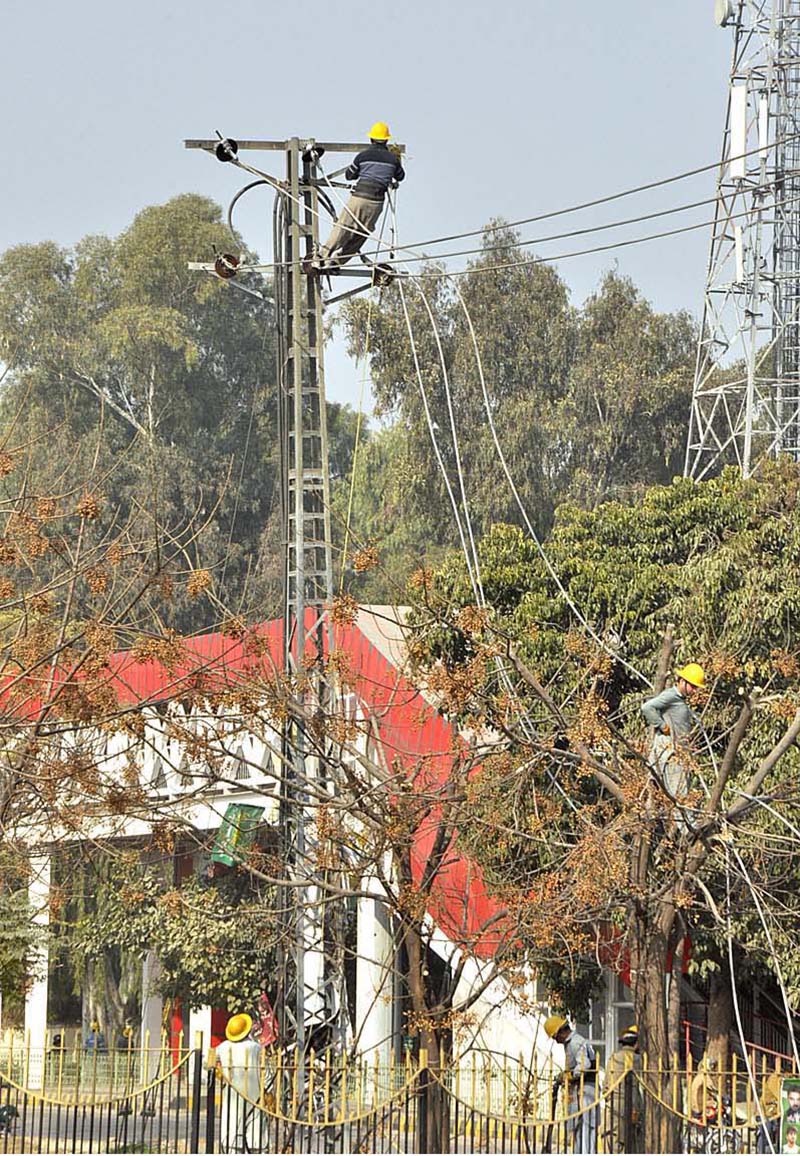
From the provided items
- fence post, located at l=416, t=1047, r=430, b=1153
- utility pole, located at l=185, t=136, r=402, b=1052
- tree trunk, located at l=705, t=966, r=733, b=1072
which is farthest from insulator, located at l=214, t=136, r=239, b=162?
tree trunk, located at l=705, t=966, r=733, b=1072

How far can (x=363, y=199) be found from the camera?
1389 cm

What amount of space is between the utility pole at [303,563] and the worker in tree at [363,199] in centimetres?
14

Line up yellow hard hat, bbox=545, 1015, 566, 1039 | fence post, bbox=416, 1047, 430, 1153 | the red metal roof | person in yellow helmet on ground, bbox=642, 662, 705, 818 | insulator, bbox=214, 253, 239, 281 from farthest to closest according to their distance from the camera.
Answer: yellow hard hat, bbox=545, 1015, 566, 1039 < insulator, bbox=214, 253, 239, 281 < the red metal roof < fence post, bbox=416, 1047, 430, 1153 < person in yellow helmet on ground, bbox=642, 662, 705, 818

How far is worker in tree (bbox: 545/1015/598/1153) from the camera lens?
1185cm

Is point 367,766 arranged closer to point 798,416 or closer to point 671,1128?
point 671,1128

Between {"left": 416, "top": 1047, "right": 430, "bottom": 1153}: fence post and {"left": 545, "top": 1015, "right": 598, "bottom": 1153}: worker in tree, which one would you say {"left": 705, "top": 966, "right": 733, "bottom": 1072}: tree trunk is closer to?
{"left": 545, "top": 1015, "right": 598, "bottom": 1153}: worker in tree

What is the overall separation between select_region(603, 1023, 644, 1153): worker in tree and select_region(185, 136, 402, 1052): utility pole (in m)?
2.28

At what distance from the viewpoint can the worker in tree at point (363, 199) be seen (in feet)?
45.5

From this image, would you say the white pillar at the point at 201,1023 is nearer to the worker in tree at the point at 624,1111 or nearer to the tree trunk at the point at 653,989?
the tree trunk at the point at 653,989

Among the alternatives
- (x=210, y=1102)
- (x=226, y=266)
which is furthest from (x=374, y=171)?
(x=210, y=1102)

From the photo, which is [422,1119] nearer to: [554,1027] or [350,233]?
[554,1027]

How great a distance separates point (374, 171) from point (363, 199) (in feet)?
0.81

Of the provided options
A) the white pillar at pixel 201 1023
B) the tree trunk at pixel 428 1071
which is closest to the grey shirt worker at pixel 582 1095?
the tree trunk at pixel 428 1071

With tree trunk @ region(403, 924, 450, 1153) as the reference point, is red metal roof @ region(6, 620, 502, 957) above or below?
above
